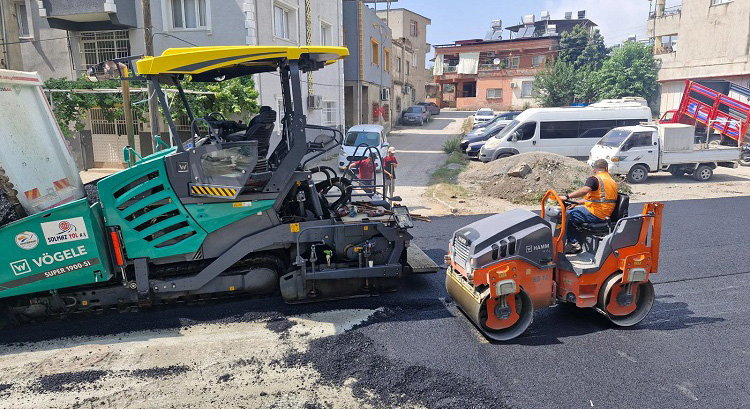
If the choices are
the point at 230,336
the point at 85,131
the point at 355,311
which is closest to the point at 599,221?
the point at 355,311

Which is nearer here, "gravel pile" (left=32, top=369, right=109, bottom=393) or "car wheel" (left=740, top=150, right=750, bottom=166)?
"gravel pile" (left=32, top=369, right=109, bottom=393)

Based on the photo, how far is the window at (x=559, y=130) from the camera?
17156mm

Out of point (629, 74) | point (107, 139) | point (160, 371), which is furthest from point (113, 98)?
point (629, 74)

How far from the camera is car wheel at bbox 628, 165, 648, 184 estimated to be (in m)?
15.1

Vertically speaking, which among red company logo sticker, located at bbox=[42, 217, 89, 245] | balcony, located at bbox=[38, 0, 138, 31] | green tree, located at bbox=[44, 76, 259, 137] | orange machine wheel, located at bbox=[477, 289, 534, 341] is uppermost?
balcony, located at bbox=[38, 0, 138, 31]

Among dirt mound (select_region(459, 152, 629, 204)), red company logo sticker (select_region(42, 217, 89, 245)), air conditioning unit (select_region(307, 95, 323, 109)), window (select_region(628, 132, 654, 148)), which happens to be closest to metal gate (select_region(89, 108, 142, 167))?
air conditioning unit (select_region(307, 95, 323, 109))

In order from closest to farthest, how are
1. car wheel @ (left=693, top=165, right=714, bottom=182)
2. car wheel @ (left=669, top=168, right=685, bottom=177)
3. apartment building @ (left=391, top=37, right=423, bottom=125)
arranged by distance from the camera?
1. car wheel @ (left=693, top=165, right=714, bottom=182)
2. car wheel @ (left=669, top=168, right=685, bottom=177)
3. apartment building @ (left=391, top=37, right=423, bottom=125)

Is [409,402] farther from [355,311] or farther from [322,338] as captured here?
[355,311]

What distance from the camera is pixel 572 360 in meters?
4.51

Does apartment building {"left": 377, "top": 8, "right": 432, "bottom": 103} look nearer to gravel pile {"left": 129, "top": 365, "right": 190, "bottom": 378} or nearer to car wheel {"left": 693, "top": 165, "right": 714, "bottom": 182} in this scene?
car wheel {"left": 693, "top": 165, "right": 714, "bottom": 182}

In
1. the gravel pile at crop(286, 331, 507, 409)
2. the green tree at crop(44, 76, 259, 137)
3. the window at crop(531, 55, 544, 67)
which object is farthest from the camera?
the window at crop(531, 55, 544, 67)

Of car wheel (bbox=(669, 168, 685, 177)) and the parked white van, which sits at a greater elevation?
the parked white van

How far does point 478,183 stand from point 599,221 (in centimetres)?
893

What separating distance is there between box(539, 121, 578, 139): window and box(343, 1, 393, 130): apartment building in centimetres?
1111
